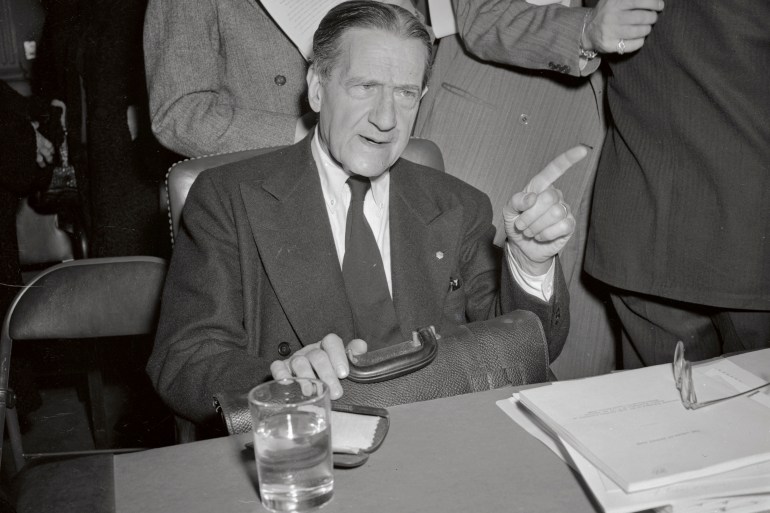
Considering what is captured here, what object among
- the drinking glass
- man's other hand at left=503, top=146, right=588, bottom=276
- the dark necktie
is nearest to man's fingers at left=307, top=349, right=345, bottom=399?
the drinking glass

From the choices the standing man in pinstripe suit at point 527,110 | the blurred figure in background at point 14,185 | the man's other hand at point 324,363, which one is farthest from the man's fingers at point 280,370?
the blurred figure in background at point 14,185

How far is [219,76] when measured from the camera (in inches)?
76.7

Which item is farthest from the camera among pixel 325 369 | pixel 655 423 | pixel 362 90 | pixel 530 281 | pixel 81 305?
pixel 81 305

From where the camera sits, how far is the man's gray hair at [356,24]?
5.06 ft

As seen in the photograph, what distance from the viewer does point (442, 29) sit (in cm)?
209

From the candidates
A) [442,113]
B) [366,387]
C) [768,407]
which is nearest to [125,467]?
[366,387]

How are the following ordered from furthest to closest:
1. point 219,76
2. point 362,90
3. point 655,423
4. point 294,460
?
point 219,76
point 362,90
point 655,423
point 294,460

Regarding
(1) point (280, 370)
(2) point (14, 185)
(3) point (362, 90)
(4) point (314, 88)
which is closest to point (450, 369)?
(1) point (280, 370)

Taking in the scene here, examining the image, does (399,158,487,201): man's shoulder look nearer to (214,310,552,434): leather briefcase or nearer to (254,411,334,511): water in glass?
(214,310,552,434): leather briefcase

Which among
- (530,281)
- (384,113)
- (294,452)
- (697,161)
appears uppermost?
(384,113)

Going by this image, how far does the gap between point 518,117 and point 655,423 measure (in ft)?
4.33

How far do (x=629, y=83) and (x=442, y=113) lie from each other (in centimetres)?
62

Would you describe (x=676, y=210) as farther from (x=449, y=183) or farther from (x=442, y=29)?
(x=442, y=29)

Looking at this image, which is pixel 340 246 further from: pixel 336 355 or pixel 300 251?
pixel 336 355
